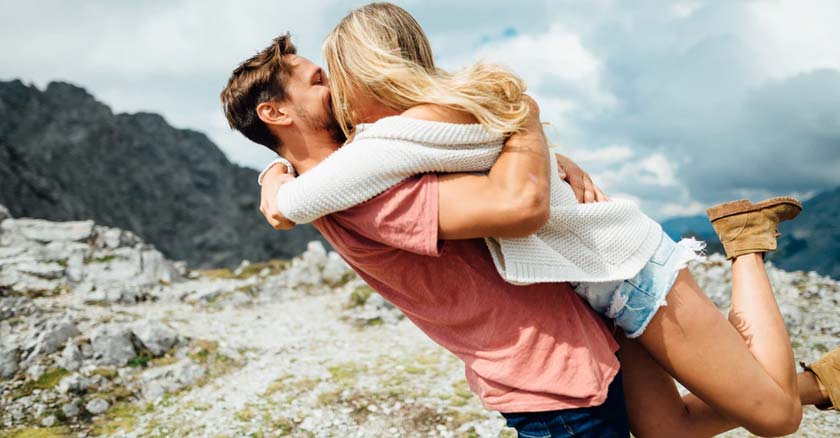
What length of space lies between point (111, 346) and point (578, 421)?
8.06m

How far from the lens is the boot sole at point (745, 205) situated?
341 centimetres

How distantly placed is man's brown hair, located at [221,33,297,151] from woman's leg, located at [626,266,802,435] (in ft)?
7.48

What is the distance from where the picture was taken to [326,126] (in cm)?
289

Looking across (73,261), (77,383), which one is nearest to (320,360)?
(77,383)

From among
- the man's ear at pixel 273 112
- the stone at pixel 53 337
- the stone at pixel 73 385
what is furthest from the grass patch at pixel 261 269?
the man's ear at pixel 273 112

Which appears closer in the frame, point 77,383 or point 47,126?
point 77,383

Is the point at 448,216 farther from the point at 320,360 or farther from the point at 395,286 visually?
the point at 320,360

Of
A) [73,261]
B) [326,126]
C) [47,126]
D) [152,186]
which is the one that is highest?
[47,126]

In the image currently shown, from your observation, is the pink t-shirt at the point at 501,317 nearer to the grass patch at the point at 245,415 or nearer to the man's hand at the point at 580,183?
the man's hand at the point at 580,183

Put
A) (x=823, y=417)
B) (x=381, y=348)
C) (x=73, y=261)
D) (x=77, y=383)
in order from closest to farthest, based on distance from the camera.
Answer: (x=823, y=417) < (x=77, y=383) < (x=381, y=348) < (x=73, y=261)

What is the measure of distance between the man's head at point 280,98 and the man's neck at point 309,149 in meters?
0.03

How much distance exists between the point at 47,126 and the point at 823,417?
324ft

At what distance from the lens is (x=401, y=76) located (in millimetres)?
2443

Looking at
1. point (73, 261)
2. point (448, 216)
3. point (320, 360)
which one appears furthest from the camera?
point (73, 261)
